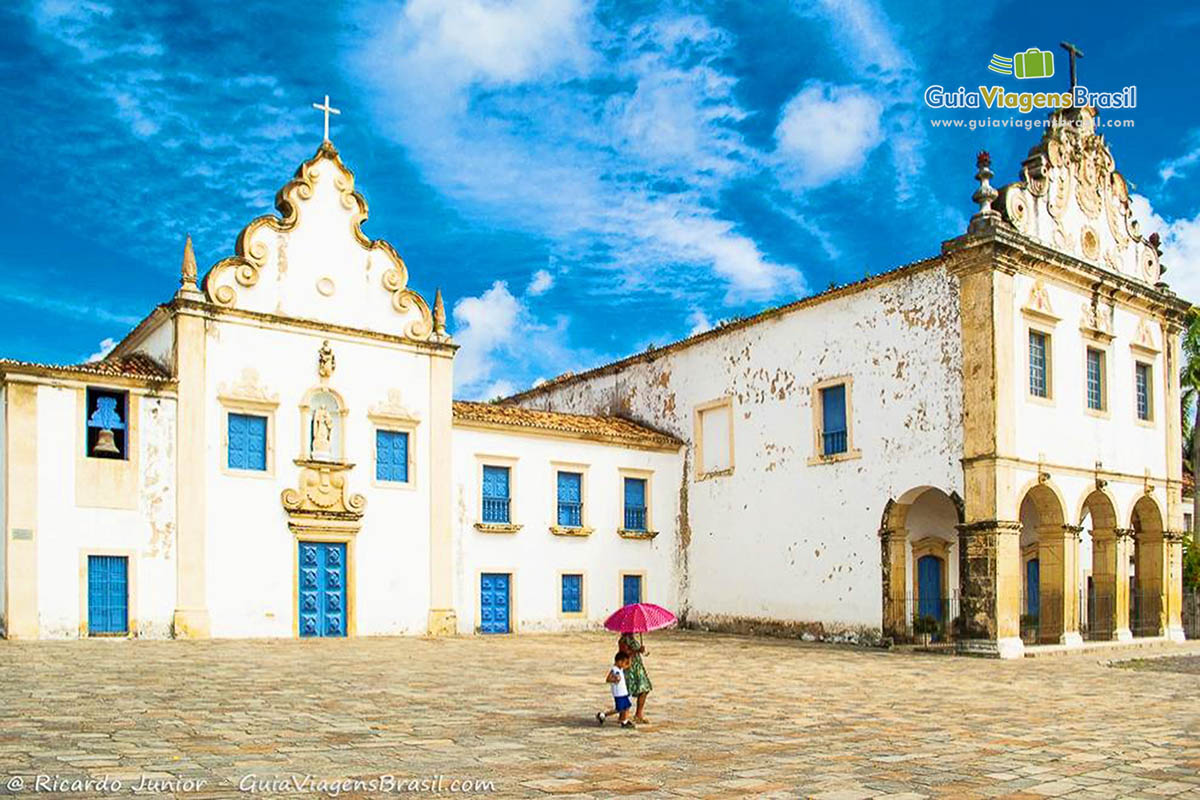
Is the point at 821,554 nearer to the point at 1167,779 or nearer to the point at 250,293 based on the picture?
the point at 250,293

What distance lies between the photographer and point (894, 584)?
2375cm

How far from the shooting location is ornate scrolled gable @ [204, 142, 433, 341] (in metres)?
23.5

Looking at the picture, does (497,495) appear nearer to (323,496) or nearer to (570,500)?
(570,500)

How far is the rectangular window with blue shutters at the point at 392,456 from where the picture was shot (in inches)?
987

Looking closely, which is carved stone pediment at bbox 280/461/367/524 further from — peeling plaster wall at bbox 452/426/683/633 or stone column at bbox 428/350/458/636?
peeling plaster wall at bbox 452/426/683/633

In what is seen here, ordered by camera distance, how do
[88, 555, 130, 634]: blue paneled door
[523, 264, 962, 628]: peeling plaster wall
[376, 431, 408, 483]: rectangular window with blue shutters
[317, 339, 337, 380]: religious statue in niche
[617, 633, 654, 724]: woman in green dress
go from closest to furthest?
[617, 633, 654, 724]: woman in green dress
[88, 555, 130, 634]: blue paneled door
[523, 264, 962, 628]: peeling plaster wall
[317, 339, 337, 380]: religious statue in niche
[376, 431, 408, 483]: rectangular window with blue shutters

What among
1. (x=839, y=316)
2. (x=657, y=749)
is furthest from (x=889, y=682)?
(x=839, y=316)

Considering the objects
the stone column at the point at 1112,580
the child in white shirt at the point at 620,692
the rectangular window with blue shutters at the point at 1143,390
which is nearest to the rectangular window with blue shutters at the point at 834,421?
the stone column at the point at 1112,580

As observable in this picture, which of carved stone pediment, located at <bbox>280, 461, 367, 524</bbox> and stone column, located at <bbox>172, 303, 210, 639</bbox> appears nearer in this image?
stone column, located at <bbox>172, 303, 210, 639</bbox>

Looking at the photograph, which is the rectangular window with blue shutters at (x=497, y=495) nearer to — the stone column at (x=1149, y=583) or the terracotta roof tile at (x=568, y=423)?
the terracotta roof tile at (x=568, y=423)

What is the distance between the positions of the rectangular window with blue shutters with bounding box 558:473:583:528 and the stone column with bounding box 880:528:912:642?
802 cm

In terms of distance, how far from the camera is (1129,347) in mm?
25906

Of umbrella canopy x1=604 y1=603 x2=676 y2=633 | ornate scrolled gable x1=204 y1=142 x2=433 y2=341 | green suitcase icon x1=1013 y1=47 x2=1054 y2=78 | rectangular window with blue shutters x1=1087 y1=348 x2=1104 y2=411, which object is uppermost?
green suitcase icon x1=1013 y1=47 x2=1054 y2=78

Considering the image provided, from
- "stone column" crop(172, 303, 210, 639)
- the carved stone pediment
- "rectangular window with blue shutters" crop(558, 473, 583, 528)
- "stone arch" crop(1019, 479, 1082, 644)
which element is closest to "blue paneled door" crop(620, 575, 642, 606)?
"rectangular window with blue shutters" crop(558, 473, 583, 528)
